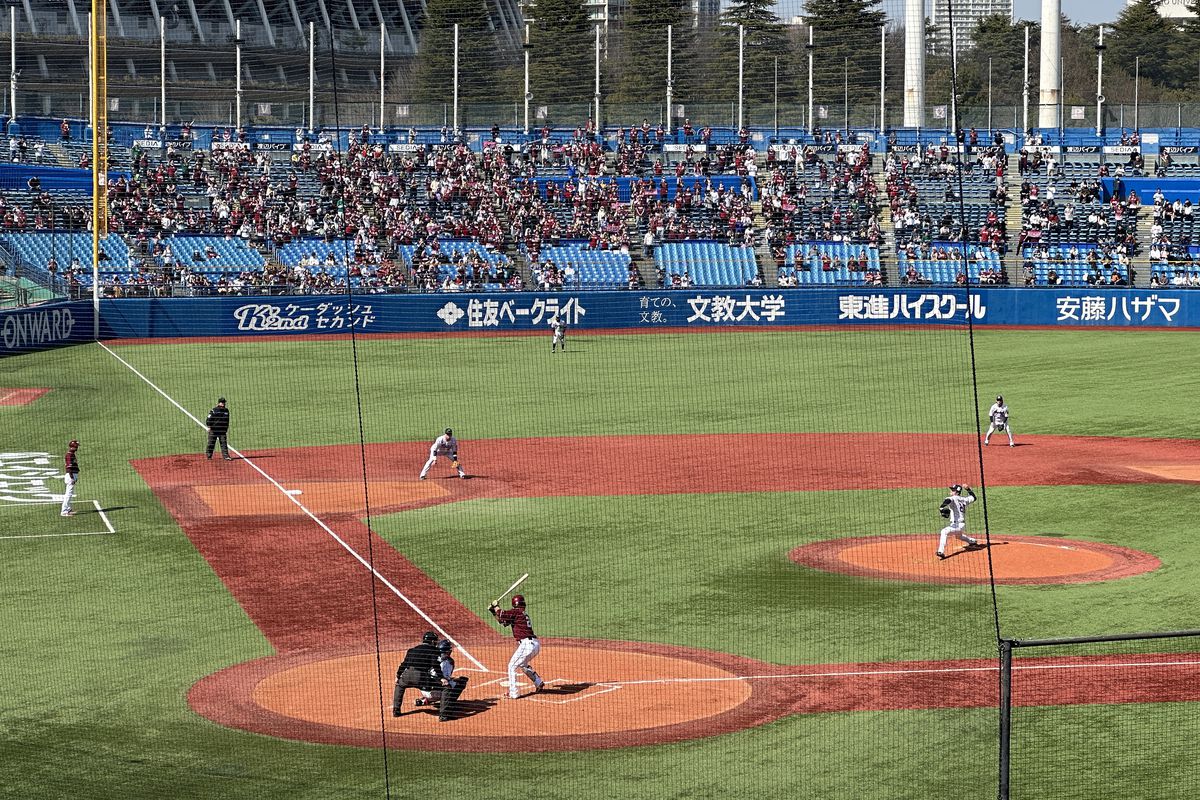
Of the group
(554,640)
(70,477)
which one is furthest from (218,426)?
(554,640)

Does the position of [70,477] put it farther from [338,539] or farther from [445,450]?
[445,450]

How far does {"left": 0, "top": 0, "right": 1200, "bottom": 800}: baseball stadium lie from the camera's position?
15711mm

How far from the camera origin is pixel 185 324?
171ft

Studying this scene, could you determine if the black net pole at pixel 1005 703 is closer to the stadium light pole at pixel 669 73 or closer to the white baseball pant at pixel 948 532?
the white baseball pant at pixel 948 532

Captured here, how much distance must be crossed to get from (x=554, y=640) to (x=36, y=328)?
31643 mm

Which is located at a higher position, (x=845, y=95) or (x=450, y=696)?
(x=845, y=95)

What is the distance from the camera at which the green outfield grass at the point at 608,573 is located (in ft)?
47.6

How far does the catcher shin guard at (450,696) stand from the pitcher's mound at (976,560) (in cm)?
793

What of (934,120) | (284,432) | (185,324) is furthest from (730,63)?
(284,432)

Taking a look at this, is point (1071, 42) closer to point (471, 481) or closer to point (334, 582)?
point (471, 481)

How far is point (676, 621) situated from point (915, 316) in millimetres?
38817

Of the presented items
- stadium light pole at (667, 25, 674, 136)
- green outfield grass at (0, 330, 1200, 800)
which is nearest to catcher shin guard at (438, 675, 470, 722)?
green outfield grass at (0, 330, 1200, 800)

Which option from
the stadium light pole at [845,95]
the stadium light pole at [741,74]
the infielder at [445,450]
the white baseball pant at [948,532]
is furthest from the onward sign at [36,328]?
the stadium light pole at [845,95]

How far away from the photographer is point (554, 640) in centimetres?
1886
